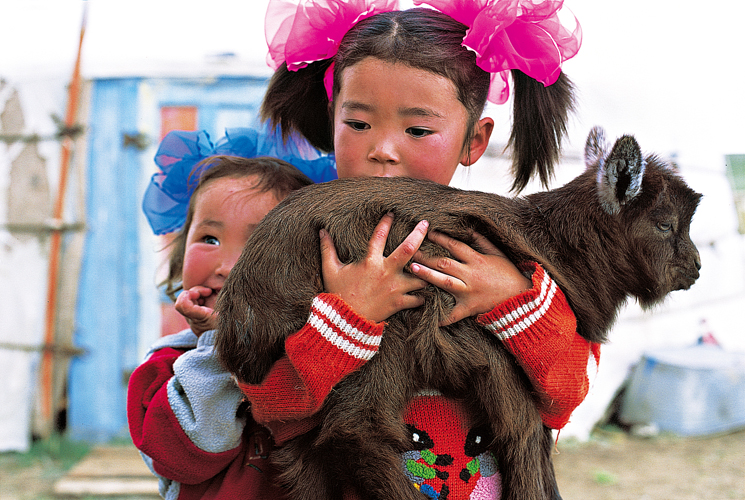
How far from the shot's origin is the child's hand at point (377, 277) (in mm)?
1299

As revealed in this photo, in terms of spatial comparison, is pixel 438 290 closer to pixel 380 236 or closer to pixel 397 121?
pixel 380 236

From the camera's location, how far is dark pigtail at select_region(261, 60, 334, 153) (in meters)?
1.96

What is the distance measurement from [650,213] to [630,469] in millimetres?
5098

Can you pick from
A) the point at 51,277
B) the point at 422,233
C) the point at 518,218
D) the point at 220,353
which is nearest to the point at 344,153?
the point at 422,233

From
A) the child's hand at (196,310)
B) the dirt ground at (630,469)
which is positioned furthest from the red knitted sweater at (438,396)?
the dirt ground at (630,469)

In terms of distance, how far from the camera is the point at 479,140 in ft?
5.96

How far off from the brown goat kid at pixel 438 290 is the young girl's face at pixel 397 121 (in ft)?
0.54

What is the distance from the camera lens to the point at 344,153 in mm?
1627

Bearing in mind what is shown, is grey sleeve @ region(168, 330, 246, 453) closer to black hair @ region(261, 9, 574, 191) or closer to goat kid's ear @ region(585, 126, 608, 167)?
black hair @ region(261, 9, 574, 191)

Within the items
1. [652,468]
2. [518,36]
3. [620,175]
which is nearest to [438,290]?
[620,175]

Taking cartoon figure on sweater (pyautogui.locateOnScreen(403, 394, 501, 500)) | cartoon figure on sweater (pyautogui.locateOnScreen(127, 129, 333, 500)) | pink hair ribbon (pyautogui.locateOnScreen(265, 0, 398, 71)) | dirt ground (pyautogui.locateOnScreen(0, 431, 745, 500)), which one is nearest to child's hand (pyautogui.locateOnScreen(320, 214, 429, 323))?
cartoon figure on sweater (pyautogui.locateOnScreen(403, 394, 501, 500))

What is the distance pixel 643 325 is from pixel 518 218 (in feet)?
19.9

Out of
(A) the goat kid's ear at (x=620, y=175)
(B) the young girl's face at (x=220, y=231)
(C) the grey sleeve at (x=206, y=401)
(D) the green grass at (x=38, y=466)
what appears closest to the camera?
(A) the goat kid's ear at (x=620, y=175)

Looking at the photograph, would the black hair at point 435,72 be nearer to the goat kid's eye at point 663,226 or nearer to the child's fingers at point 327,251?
the goat kid's eye at point 663,226
